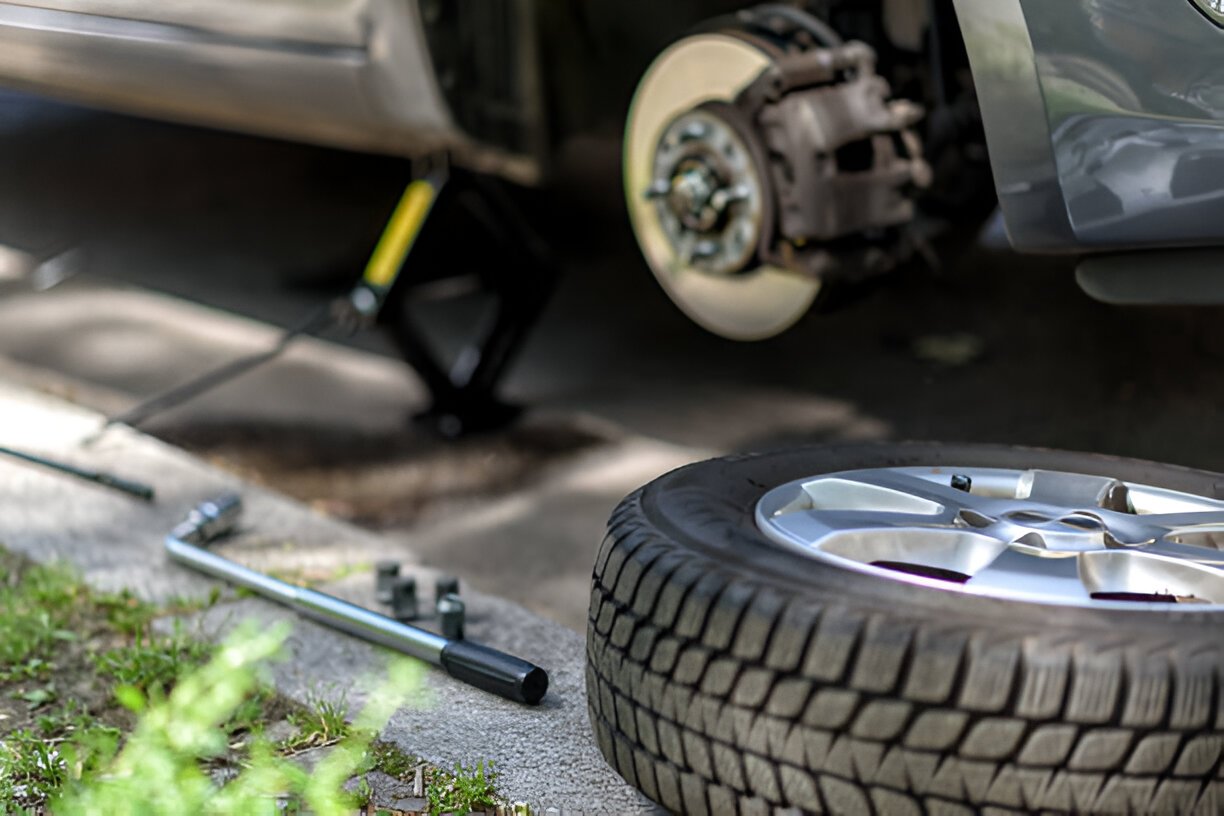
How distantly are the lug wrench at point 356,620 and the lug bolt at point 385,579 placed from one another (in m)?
0.12

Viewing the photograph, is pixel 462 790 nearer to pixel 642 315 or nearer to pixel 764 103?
pixel 764 103

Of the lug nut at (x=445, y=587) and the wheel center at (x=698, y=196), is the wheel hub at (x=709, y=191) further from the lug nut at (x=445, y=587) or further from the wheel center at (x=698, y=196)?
the lug nut at (x=445, y=587)

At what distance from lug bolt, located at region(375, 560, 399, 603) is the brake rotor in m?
0.76

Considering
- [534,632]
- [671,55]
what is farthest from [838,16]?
[534,632]

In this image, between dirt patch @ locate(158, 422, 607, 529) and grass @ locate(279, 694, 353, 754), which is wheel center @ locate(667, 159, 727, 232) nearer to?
dirt patch @ locate(158, 422, 607, 529)

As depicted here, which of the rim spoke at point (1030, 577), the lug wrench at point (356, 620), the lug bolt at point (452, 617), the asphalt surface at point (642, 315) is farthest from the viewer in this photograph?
the asphalt surface at point (642, 315)

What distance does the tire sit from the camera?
3.25 feet

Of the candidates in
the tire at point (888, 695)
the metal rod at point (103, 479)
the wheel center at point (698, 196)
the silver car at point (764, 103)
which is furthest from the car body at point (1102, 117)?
the metal rod at point (103, 479)

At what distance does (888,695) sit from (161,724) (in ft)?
2.64

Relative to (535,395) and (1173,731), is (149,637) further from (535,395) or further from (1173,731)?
(535,395)

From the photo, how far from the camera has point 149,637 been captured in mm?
1728

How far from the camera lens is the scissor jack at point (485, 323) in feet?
9.24

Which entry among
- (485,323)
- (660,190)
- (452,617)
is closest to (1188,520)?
(452,617)

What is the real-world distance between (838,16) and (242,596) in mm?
1312
